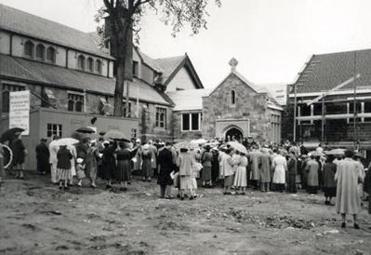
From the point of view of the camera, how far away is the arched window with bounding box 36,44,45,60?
3403cm

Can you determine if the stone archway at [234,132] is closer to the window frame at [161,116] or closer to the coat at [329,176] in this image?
the window frame at [161,116]

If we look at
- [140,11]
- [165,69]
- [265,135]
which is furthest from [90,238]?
[165,69]

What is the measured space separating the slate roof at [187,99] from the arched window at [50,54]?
12967 mm

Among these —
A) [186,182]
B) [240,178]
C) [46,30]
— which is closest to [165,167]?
[186,182]

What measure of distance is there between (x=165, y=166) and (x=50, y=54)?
73.5 feet

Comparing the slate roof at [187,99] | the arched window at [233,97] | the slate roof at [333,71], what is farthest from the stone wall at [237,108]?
the slate roof at [333,71]

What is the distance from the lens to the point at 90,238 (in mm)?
9594

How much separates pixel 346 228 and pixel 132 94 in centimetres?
3049

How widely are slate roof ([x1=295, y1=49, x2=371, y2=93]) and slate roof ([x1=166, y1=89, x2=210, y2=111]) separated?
9.32m

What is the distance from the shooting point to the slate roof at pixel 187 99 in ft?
141

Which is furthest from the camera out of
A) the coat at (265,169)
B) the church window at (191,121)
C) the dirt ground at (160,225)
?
the church window at (191,121)

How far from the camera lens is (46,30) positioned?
36.6m

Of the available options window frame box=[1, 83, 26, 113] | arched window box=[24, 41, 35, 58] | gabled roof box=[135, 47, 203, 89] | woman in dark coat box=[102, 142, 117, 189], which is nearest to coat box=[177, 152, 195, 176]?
woman in dark coat box=[102, 142, 117, 189]

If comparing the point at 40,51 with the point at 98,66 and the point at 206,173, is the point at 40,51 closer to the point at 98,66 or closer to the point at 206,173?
the point at 98,66
